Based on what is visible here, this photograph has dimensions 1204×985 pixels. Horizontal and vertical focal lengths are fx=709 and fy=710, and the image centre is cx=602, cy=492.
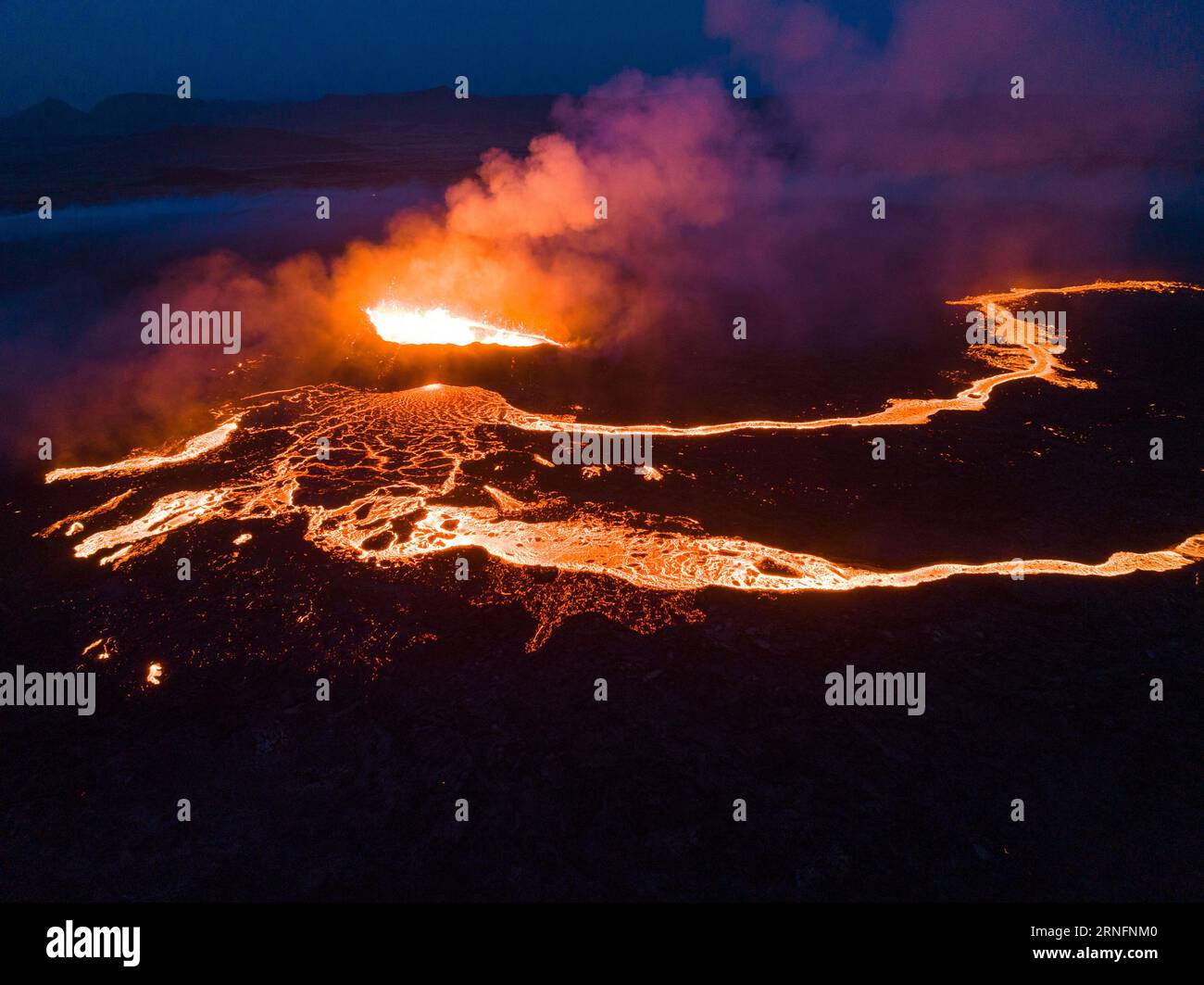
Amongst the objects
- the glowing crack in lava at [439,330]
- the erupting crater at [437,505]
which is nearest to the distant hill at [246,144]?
the glowing crack in lava at [439,330]

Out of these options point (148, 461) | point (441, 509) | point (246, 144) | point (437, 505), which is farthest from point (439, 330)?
point (246, 144)

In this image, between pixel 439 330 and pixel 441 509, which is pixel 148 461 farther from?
pixel 439 330

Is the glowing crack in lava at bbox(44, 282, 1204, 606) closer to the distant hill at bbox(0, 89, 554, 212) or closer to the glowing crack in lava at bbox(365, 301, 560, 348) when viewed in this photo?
the glowing crack in lava at bbox(365, 301, 560, 348)

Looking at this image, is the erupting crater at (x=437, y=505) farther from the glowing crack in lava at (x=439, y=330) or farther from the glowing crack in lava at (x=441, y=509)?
the glowing crack in lava at (x=439, y=330)

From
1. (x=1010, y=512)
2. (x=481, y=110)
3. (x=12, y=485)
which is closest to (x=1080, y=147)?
(x=1010, y=512)

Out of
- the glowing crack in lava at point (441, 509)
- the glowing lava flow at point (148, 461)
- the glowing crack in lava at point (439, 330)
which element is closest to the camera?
the glowing crack in lava at point (441, 509)

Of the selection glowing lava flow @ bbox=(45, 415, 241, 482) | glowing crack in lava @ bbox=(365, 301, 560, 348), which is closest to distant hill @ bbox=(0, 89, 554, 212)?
glowing crack in lava @ bbox=(365, 301, 560, 348)
